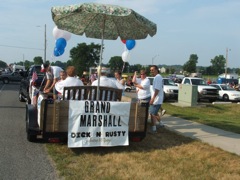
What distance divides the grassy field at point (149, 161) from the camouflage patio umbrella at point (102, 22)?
229 cm

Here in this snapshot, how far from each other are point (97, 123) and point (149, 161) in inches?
51.1

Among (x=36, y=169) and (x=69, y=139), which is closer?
(x=36, y=169)

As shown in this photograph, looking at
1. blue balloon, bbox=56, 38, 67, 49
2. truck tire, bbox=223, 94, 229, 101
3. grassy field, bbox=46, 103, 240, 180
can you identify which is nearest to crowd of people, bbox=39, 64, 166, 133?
blue balloon, bbox=56, 38, 67, 49

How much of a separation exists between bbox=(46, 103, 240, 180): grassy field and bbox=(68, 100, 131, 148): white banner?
9.4 inches

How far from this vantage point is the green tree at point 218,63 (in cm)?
15843

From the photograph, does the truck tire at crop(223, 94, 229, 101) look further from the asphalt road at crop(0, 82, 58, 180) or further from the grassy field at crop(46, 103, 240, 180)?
the asphalt road at crop(0, 82, 58, 180)

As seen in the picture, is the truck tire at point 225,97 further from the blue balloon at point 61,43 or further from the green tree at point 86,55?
the green tree at point 86,55

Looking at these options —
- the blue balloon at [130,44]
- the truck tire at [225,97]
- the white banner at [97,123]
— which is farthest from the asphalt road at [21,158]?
the truck tire at [225,97]

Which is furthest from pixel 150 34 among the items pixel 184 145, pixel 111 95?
pixel 184 145

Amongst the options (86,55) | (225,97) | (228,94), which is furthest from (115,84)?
(86,55)

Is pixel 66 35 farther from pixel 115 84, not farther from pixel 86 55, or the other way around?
pixel 86 55

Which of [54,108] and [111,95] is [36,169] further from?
[111,95]

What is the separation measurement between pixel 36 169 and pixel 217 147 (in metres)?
3.85

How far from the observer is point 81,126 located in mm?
6703
